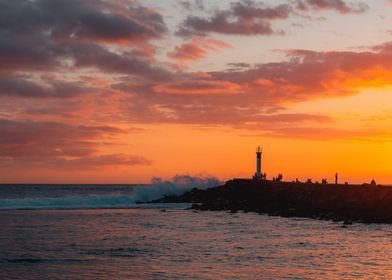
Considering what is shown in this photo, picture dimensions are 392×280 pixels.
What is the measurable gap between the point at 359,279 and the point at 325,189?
3942 centimetres

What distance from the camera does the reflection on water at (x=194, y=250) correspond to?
26572mm

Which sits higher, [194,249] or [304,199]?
[304,199]

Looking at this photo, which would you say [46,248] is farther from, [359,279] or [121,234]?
[359,279]

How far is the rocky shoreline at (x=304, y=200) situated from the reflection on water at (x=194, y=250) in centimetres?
426

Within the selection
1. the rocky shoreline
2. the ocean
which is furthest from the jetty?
the ocean

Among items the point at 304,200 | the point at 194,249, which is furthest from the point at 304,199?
the point at 194,249

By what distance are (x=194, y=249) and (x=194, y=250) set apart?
1.44 feet

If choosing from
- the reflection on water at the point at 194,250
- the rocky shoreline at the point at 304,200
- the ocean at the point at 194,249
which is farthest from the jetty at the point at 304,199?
the reflection on water at the point at 194,250

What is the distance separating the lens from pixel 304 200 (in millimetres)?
63438

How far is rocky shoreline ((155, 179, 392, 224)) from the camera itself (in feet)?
171

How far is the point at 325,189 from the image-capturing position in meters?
63.6

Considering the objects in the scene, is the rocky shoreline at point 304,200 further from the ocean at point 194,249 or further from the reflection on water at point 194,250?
the reflection on water at point 194,250

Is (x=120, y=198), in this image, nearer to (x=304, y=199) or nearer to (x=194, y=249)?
(x=304, y=199)

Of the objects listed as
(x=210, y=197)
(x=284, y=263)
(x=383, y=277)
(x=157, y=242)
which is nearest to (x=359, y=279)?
(x=383, y=277)
